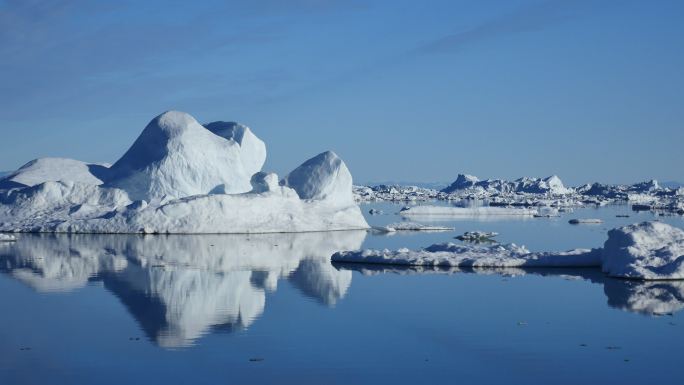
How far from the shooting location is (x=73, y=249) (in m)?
27.4

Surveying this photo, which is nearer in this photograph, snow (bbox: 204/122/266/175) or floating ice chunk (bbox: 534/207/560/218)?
snow (bbox: 204/122/266/175)

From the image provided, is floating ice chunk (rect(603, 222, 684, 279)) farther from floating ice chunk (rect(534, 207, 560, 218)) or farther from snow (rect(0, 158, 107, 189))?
floating ice chunk (rect(534, 207, 560, 218))

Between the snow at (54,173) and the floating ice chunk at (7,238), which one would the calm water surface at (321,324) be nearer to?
the floating ice chunk at (7,238)

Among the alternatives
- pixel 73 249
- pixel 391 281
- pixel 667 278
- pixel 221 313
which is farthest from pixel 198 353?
pixel 73 249

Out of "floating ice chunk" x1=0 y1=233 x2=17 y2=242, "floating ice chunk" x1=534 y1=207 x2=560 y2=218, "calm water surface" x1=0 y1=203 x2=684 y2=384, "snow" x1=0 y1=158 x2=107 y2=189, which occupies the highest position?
"snow" x1=0 y1=158 x2=107 y2=189

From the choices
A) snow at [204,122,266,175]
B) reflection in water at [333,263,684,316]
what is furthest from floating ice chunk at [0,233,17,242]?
reflection in water at [333,263,684,316]

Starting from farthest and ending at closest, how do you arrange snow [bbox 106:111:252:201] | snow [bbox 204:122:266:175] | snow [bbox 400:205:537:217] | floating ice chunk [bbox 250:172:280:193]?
snow [bbox 400:205:537:217] < snow [bbox 204:122:266:175] < snow [bbox 106:111:252:201] < floating ice chunk [bbox 250:172:280:193]

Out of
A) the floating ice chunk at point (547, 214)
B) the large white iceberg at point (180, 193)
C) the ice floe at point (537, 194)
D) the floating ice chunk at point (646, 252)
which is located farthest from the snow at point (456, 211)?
the floating ice chunk at point (646, 252)

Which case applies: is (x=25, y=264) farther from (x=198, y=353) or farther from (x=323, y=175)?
(x=323, y=175)

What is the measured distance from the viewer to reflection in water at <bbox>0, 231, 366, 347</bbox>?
15.1m

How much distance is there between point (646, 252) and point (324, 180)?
22682 millimetres

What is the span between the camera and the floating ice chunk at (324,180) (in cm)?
4075

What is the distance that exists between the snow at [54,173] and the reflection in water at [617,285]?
22143mm

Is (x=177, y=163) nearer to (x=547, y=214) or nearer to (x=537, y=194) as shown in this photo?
(x=547, y=214)
